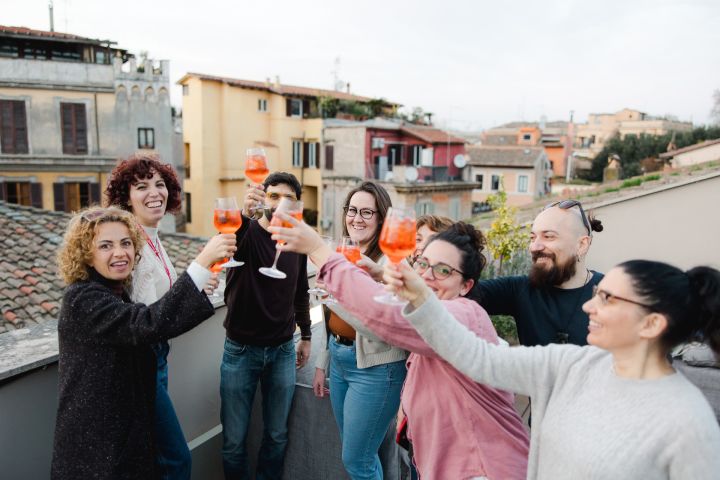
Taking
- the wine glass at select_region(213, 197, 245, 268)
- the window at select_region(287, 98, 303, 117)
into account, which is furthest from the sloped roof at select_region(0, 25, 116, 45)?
the wine glass at select_region(213, 197, 245, 268)

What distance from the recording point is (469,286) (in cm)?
182

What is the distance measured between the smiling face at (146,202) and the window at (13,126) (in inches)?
776

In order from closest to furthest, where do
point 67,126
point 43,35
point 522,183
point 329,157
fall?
point 43,35
point 67,126
point 329,157
point 522,183

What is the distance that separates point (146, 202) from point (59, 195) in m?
19.8

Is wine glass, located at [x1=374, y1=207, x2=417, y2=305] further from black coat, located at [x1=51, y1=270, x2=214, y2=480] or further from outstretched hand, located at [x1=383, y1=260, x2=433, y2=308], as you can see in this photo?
black coat, located at [x1=51, y1=270, x2=214, y2=480]

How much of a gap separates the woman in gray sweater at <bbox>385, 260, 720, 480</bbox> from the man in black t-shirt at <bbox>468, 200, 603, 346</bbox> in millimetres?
829

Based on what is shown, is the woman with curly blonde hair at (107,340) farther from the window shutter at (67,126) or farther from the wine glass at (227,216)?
the window shutter at (67,126)

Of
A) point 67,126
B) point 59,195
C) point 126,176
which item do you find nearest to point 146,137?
point 67,126

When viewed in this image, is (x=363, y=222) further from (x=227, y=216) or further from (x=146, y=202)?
(x=146, y=202)

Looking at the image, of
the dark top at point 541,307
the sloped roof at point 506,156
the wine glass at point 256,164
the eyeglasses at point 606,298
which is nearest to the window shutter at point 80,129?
the wine glass at point 256,164

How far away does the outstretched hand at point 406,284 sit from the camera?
139cm

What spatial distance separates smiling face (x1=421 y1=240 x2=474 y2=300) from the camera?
174 cm

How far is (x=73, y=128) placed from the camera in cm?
1916

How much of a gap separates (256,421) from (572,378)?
208 centimetres
